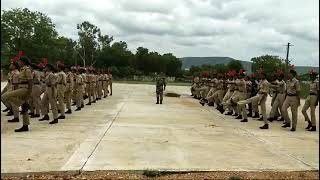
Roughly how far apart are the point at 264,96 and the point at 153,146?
5.45 m

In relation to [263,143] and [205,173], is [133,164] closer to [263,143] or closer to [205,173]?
[205,173]

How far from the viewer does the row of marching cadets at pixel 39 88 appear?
11.3 metres

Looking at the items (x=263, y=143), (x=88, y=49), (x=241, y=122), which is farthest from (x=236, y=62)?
(x=263, y=143)

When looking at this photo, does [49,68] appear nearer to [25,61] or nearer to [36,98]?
[36,98]

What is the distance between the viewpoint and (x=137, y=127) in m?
12.5

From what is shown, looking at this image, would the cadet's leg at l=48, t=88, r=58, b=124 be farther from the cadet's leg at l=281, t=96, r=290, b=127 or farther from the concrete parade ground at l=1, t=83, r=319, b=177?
the cadet's leg at l=281, t=96, r=290, b=127

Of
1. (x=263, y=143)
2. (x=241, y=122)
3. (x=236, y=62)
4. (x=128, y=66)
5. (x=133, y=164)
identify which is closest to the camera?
(x=133, y=164)

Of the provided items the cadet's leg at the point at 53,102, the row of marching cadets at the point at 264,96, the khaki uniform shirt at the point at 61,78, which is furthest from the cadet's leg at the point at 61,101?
the row of marching cadets at the point at 264,96

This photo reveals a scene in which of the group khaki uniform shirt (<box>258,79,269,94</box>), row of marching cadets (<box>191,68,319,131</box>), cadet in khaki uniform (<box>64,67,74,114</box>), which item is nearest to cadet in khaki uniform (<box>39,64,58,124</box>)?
cadet in khaki uniform (<box>64,67,74,114</box>)

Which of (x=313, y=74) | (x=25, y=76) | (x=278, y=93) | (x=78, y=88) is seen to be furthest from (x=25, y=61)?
(x=278, y=93)

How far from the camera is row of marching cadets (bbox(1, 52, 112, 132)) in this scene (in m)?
11.3

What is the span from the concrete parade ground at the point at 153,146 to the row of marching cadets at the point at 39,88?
0.48 meters

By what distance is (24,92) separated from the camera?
1129cm

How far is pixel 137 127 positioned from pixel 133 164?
15.7ft
